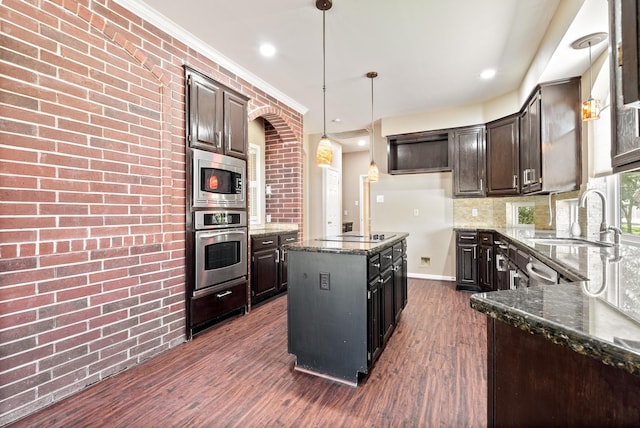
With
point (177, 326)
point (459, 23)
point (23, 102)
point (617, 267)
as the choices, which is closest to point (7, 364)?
point (177, 326)

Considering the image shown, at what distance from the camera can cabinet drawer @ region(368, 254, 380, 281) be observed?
2033 millimetres

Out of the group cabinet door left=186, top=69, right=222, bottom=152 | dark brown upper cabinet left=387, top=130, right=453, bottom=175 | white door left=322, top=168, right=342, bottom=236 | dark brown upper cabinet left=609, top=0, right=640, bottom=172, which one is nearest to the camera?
dark brown upper cabinet left=609, top=0, right=640, bottom=172

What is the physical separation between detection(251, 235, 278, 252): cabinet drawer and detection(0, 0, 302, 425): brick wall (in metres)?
0.99

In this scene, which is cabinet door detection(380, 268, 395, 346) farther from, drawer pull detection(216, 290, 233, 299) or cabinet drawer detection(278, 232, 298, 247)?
cabinet drawer detection(278, 232, 298, 247)

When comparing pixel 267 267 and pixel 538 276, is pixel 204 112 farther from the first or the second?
pixel 538 276

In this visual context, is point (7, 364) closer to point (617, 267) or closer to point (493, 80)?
point (617, 267)

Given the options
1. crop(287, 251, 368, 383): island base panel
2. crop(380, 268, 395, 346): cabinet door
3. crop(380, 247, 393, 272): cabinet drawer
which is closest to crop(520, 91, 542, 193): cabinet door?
crop(380, 247, 393, 272): cabinet drawer

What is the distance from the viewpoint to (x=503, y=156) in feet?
13.1

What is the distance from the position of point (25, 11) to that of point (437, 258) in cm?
508

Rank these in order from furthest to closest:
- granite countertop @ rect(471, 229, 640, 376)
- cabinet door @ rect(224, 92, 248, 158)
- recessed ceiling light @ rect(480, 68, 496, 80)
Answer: recessed ceiling light @ rect(480, 68, 496, 80) → cabinet door @ rect(224, 92, 248, 158) → granite countertop @ rect(471, 229, 640, 376)

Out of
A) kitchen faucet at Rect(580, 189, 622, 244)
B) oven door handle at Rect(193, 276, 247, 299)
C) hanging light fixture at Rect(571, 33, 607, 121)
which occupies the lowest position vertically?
oven door handle at Rect(193, 276, 247, 299)

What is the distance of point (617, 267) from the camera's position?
1384 mm

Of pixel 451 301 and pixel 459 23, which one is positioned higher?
pixel 459 23

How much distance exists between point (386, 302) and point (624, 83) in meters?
1.85
